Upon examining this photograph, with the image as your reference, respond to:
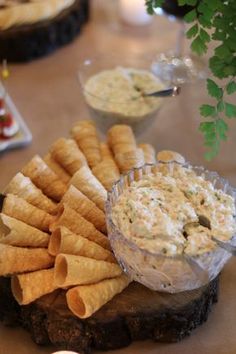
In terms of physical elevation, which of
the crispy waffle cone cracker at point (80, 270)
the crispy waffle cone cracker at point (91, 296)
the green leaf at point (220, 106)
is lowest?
the crispy waffle cone cracker at point (91, 296)

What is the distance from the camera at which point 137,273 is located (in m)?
0.88

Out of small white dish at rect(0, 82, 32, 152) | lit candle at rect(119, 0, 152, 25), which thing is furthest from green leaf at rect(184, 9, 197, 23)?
lit candle at rect(119, 0, 152, 25)

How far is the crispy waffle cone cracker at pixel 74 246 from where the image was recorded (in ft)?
2.99

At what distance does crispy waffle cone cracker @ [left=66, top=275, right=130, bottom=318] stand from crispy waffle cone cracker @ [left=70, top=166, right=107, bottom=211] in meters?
0.15

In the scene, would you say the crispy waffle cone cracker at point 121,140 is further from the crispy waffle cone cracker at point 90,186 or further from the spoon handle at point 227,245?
the spoon handle at point 227,245

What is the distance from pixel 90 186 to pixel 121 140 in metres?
0.18

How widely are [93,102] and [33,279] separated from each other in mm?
524

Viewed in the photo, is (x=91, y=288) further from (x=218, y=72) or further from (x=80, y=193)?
(x=218, y=72)

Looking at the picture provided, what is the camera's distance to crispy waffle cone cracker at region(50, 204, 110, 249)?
95 centimetres

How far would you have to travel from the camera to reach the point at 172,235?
83 centimetres

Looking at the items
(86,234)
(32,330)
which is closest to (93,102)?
(86,234)

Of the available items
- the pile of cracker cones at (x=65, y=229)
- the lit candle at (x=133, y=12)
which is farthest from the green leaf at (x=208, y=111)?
the lit candle at (x=133, y=12)

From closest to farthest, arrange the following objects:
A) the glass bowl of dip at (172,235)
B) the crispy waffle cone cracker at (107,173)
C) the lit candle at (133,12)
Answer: the glass bowl of dip at (172,235)
the crispy waffle cone cracker at (107,173)
the lit candle at (133,12)

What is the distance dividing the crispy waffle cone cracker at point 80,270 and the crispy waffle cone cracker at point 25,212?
0.33 ft
